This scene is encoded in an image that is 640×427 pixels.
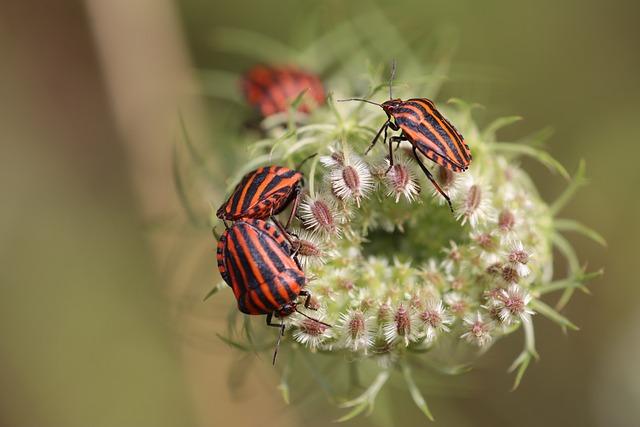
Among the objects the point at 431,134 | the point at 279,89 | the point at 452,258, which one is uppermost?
the point at 279,89

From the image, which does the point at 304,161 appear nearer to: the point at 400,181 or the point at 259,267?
the point at 400,181

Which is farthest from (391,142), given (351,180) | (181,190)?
(181,190)

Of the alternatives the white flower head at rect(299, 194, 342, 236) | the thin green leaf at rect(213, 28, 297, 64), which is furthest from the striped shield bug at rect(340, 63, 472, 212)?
the thin green leaf at rect(213, 28, 297, 64)

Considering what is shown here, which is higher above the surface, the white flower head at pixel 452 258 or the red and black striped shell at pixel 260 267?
the red and black striped shell at pixel 260 267

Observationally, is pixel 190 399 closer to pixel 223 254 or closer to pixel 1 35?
pixel 223 254

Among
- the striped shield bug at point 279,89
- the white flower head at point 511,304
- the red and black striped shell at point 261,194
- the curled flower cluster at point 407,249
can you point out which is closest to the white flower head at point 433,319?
the curled flower cluster at point 407,249

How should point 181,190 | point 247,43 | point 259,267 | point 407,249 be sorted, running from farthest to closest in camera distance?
point 247,43
point 181,190
point 407,249
point 259,267

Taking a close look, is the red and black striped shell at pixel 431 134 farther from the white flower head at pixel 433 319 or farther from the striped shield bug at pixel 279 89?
the striped shield bug at pixel 279 89

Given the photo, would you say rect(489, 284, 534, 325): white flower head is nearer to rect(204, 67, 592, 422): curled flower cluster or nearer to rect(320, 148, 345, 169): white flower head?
rect(204, 67, 592, 422): curled flower cluster
